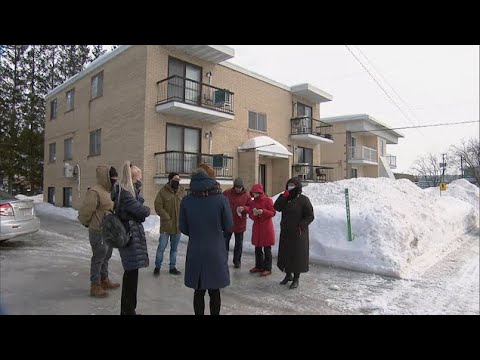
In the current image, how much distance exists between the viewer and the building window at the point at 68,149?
19.1m

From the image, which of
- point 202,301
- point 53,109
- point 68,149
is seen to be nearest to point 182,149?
point 68,149

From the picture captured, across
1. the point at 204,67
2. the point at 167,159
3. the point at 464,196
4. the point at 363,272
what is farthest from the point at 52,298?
the point at 464,196

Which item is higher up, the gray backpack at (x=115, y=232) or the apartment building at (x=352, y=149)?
the apartment building at (x=352, y=149)

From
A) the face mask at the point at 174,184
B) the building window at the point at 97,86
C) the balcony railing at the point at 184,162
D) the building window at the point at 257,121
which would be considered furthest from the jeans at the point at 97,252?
the building window at the point at 257,121

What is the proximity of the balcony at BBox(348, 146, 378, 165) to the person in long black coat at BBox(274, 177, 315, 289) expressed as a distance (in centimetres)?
2493

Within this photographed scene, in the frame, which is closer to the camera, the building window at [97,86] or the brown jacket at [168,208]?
the brown jacket at [168,208]

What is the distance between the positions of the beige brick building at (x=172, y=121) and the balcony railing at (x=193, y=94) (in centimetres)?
4

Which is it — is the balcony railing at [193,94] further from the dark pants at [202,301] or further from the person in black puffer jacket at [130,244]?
the dark pants at [202,301]

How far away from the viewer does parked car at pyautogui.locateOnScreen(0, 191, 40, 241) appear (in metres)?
7.54

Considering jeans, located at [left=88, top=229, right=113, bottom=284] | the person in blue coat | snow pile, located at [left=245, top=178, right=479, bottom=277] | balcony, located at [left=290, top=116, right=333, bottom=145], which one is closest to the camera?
the person in blue coat

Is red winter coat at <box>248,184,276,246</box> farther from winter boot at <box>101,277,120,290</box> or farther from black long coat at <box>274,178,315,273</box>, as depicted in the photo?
winter boot at <box>101,277,120,290</box>

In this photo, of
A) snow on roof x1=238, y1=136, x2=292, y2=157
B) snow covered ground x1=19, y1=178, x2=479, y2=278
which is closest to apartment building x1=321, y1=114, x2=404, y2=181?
snow on roof x1=238, y1=136, x2=292, y2=157

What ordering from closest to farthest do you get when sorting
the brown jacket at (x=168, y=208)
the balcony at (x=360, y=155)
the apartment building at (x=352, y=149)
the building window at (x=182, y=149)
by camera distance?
1. the brown jacket at (x=168, y=208)
2. the building window at (x=182, y=149)
3. the apartment building at (x=352, y=149)
4. the balcony at (x=360, y=155)

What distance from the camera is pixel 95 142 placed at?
55.8 feet
